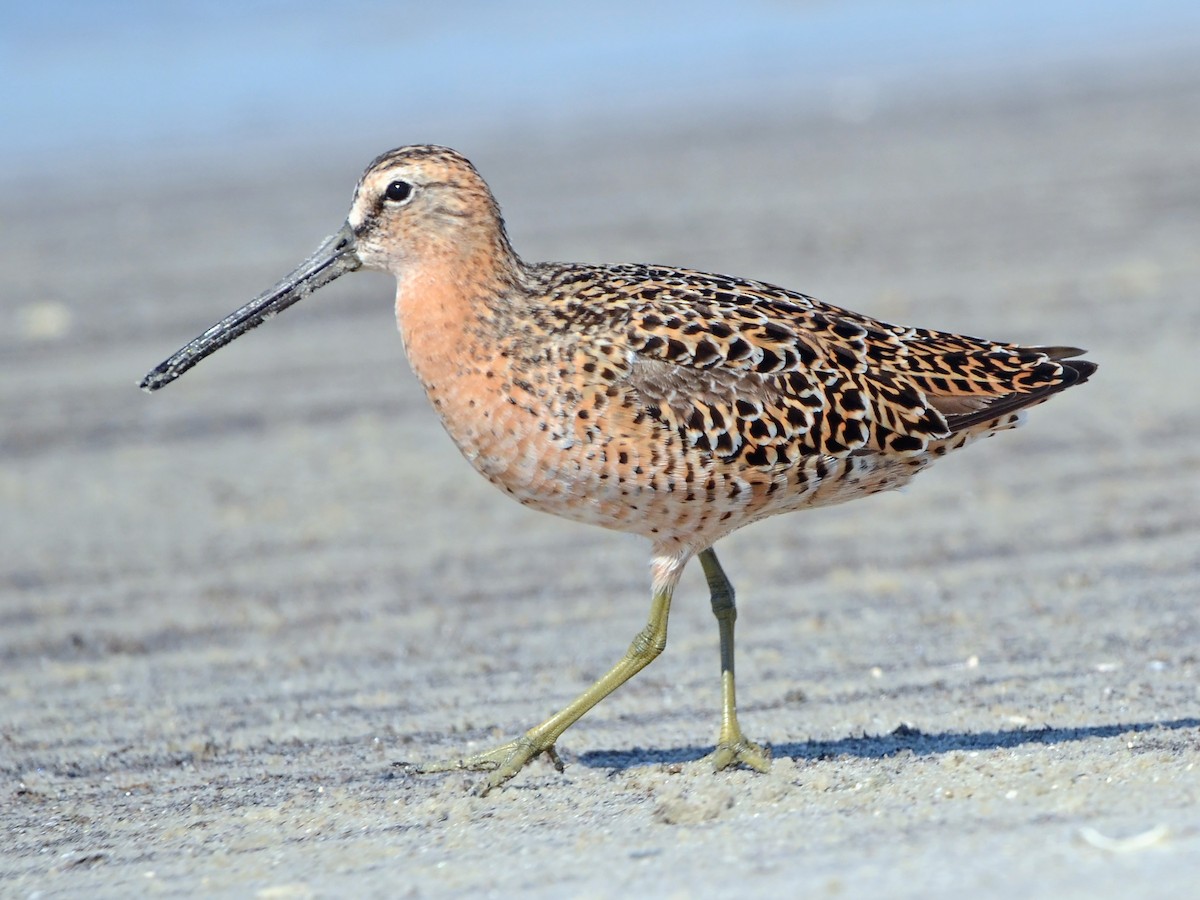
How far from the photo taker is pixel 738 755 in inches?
201

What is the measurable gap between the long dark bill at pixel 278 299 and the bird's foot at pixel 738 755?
1.77 metres

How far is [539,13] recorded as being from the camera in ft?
93.2

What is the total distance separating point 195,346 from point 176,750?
124cm

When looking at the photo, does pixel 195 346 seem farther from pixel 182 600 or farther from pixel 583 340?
pixel 182 600

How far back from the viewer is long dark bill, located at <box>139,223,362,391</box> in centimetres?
536

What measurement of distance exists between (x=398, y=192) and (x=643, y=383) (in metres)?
0.96

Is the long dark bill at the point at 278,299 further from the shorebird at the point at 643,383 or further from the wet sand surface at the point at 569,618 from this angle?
the wet sand surface at the point at 569,618

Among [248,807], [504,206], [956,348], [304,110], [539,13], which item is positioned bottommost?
[248,807]

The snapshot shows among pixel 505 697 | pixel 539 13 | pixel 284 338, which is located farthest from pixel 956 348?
pixel 539 13

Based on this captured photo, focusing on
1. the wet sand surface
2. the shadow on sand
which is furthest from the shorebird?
the wet sand surface

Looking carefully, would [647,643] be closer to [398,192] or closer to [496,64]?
[398,192]

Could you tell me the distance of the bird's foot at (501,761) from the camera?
200 inches

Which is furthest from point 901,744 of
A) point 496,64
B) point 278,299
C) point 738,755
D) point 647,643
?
point 496,64

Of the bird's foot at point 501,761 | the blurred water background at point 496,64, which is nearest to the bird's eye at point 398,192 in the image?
the bird's foot at point 501,761
